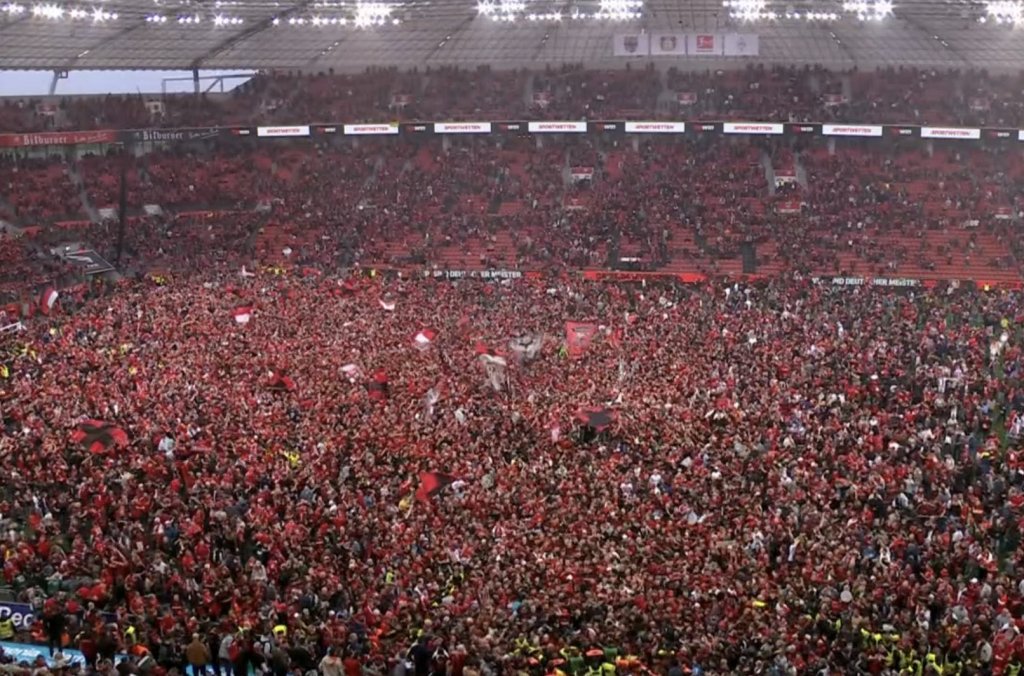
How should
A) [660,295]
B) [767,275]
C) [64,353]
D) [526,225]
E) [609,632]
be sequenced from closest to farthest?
1. [609,632]
2. [64,353]
3. [660,295]
4. [767,275]
5. [526,225]

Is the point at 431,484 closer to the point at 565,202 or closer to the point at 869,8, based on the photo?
the point at 565,202

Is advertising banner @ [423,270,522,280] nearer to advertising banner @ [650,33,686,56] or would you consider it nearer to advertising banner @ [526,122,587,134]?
advertising banner @ [526,122,587,134]

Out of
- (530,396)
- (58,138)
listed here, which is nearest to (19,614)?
(530,396)

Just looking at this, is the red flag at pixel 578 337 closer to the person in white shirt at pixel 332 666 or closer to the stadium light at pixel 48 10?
the person in white shirt at pixel 332 666

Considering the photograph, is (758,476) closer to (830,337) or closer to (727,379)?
(727,379)

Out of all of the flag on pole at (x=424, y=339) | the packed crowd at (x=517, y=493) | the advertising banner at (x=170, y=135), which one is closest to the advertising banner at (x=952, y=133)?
the packed crowd at (x=517, y=493)

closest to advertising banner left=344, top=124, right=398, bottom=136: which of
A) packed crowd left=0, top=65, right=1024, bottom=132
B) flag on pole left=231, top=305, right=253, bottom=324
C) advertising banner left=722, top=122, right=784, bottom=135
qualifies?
packed crowd left=0, top=65, right=1024, bottom=132

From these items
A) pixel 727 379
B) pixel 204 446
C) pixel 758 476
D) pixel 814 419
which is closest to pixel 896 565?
pixel 758 476
